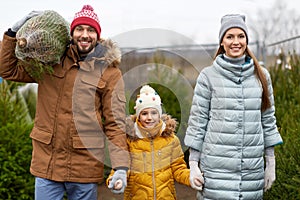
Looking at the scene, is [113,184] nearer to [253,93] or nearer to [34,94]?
[253,93]

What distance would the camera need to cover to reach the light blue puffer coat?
3301 mm

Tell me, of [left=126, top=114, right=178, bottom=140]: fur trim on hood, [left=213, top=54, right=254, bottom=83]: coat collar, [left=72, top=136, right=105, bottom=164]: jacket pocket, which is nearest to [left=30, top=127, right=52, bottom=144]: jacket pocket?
[left=72, top=136, right=105, bottom=164]: jacket pocket

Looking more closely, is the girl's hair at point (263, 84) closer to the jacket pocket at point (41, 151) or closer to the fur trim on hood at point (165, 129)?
the fur trim on hood at point (165, 129)

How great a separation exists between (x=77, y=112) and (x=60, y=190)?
53cm

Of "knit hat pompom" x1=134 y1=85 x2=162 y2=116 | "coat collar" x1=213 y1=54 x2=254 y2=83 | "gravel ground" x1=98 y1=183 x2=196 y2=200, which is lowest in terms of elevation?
"gravel ground" x1=98 y1=183 x2=196 y2=200

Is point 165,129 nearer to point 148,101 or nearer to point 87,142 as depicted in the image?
point 148,101

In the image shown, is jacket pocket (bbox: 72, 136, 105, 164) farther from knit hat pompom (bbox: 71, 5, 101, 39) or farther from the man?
knit hat pompom (bbox: 71, 5, 101, 39)

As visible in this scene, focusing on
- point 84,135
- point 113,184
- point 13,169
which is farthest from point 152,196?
point 13,169

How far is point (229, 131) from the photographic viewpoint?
130 inches

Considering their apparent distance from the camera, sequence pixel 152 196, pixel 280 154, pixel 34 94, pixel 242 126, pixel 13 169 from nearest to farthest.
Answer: pixel 242 126
pixel 152 196
pixel 280 154
pixel 13 169
pixel 34 94

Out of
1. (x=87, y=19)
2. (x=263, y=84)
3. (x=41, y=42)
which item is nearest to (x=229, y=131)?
(x=263, y=84)

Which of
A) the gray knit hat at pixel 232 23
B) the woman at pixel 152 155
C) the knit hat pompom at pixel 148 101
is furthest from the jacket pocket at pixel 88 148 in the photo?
the gray knit hat at pixel 232 23

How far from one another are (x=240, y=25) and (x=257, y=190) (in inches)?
41.8

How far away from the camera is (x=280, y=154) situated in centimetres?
411
